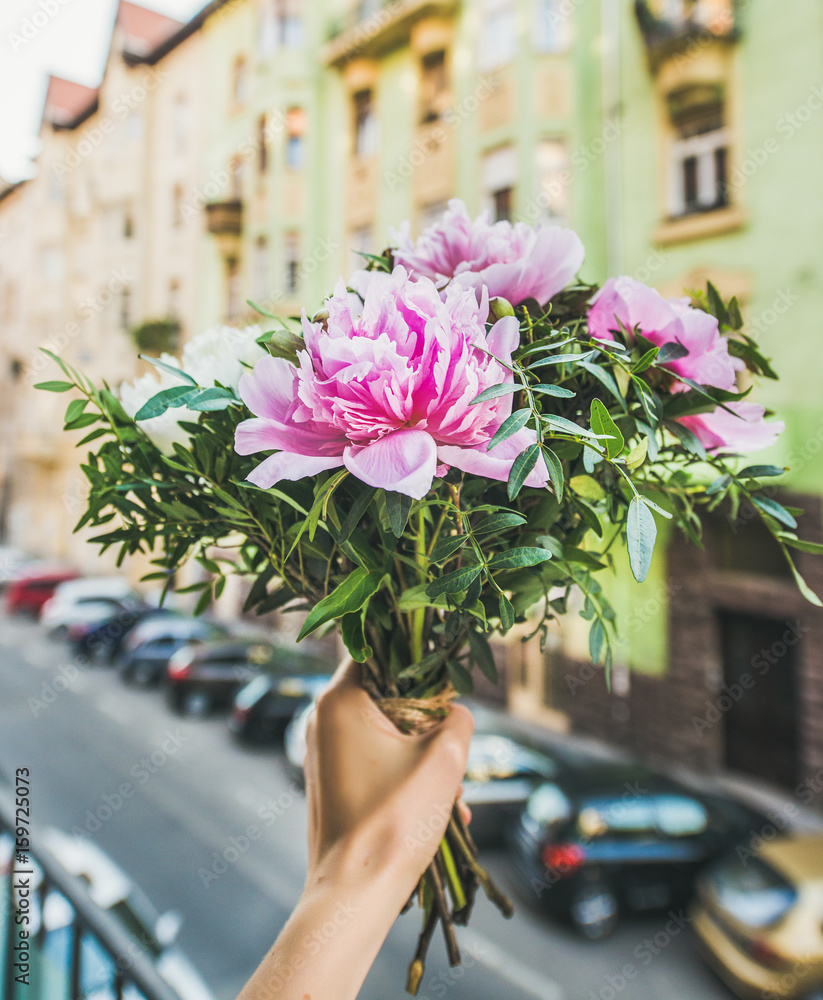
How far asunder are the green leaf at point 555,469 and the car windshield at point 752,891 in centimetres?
502

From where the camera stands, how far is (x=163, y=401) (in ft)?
3.21

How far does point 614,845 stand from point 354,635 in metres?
5.47

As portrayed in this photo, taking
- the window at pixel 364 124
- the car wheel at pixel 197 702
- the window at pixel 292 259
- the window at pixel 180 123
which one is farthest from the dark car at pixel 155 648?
the window at pixel 180 123

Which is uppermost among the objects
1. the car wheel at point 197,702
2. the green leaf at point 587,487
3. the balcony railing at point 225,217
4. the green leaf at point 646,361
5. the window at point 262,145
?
the window at point 262,145

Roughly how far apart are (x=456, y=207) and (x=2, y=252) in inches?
1203

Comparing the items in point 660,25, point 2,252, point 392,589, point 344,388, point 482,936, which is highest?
point 2,252

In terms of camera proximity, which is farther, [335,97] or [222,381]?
[335,97]

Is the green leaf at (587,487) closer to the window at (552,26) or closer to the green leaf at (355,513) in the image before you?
the green leaf at (355,513)

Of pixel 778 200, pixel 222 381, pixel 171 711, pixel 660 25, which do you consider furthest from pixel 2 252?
pixel 222 381

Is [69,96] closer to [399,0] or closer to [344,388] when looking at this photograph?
[399,0]

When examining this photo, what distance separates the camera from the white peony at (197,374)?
1041mm

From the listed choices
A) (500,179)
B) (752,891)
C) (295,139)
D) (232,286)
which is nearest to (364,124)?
(295,139)

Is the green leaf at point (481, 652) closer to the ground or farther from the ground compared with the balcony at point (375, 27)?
closer to the ground

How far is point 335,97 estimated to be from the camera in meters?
12.8
